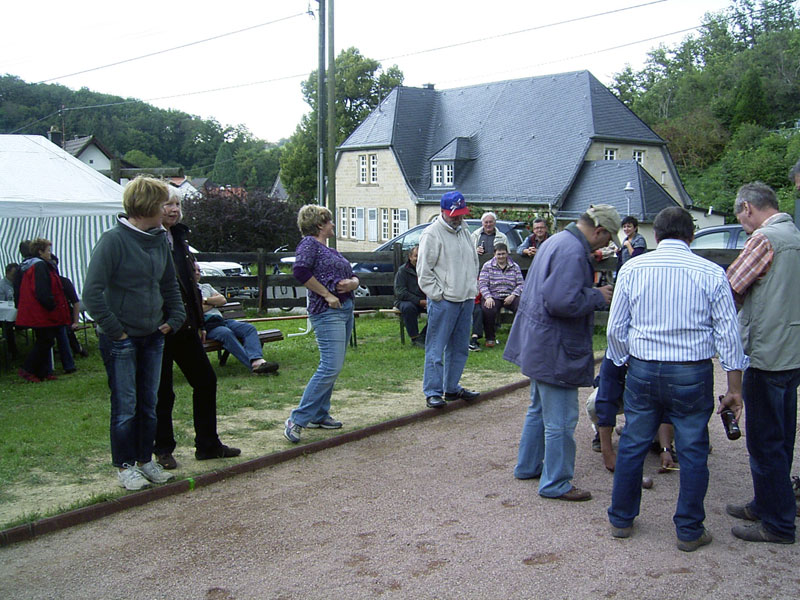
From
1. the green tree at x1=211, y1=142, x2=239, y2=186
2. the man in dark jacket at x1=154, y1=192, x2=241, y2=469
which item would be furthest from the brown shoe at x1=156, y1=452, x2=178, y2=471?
the green tree at x1=211, y1=142, x2=239, y2=186

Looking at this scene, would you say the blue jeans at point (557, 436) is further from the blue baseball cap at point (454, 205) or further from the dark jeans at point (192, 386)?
the blue baseball cap at point (454, 205)

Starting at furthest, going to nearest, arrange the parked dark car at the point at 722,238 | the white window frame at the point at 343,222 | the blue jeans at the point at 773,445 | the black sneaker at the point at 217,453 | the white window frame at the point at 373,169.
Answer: the white window frame at the point at 343,222 < the white window frame at the point at 373,169 < the parked dark car at the point at 722,238 < the black sneaker at the point at 217,453 < the blue jeans at the point at 773,445

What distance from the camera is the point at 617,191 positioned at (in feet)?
123

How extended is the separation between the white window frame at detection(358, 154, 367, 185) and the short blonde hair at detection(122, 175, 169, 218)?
1838 inches

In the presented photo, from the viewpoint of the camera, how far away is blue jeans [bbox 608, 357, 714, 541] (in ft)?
13.7

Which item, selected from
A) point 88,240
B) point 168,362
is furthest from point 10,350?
point 168,362

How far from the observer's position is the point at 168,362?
562 cm

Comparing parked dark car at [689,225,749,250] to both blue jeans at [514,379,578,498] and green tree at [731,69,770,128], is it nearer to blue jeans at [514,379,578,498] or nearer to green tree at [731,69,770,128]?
blue jeans at [514,379,578,498]

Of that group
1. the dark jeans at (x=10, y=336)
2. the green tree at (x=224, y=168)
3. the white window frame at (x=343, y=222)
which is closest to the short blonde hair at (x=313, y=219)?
the dark jeans at (x=10, y=336)

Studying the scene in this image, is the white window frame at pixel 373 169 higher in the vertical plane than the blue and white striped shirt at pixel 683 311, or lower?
higher

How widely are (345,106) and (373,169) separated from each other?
16645mm

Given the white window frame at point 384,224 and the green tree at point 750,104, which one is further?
the white window frame at point 384,224

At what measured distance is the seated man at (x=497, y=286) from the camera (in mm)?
11289

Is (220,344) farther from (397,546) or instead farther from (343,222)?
(343,222)
